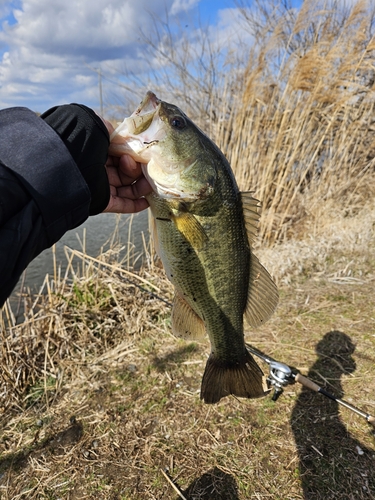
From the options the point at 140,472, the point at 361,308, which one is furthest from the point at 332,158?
the point at 140,472

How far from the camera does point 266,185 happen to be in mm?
5828

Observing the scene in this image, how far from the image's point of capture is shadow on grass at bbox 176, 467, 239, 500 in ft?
7.54

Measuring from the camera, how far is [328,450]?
8.29 feet

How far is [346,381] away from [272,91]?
4.60 metres

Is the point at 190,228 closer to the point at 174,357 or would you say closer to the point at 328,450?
the point at 328,450

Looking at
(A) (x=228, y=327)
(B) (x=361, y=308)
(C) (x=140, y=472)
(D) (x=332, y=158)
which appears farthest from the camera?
(D) (x=332, y=158)

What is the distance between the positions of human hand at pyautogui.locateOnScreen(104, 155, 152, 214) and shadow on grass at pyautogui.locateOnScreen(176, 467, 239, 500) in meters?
1.82

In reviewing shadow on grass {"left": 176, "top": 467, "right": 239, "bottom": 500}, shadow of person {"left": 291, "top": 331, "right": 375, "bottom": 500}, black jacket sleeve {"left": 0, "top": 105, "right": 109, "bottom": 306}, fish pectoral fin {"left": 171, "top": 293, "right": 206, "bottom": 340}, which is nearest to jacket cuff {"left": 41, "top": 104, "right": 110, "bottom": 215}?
black jacket sleeve {"left": 0, "top": 105, "right": 109, "bottom": 306}

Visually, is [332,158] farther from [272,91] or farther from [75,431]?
[75,431]

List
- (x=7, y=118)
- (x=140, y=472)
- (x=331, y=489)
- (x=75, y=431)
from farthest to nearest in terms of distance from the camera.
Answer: (x=75, y=431) < (x=140, y=472) < (x=331, y=489) < (x=7, y=118)

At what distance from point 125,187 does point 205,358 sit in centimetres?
209

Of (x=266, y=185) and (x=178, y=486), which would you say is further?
(x=266, y=185)

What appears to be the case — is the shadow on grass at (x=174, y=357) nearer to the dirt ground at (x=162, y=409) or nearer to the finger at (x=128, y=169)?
the dirt ground at (x=162, y=409)

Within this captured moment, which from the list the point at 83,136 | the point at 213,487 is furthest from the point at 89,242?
the point at 83,136
